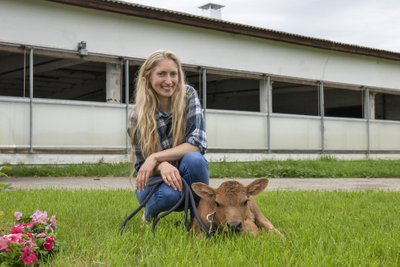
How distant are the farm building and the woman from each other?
25.8 ft

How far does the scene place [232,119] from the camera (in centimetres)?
1538

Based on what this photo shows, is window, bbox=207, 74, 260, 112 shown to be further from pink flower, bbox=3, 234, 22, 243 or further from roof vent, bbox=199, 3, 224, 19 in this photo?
pink flower, bbox=3, 234, 22, 243

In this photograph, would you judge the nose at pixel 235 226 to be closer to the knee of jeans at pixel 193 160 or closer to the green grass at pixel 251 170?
the knee of jeans at pixel 193 160

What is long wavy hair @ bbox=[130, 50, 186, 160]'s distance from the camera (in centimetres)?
411

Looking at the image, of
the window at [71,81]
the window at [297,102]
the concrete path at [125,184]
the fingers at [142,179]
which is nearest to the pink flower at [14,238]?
the fingers at [142,179]

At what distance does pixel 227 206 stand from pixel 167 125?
997 mm

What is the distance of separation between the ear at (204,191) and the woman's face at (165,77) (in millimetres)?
820

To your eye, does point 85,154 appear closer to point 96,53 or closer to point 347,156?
point 96,53

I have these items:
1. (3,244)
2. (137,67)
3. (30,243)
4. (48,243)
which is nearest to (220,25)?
(137,67)

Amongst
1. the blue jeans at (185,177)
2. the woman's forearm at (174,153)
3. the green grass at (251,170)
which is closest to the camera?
the woman's forearm at (174,153)

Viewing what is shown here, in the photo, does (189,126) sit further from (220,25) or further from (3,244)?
(220,25)

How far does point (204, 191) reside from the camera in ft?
12.0

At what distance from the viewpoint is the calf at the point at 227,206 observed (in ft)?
11.5

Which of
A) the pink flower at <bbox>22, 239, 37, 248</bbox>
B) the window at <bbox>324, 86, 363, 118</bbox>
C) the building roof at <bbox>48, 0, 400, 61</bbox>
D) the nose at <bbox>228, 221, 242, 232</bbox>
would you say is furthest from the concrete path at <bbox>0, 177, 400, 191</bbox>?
the window at <bbox>324, 86, 363, 118</bbox>
